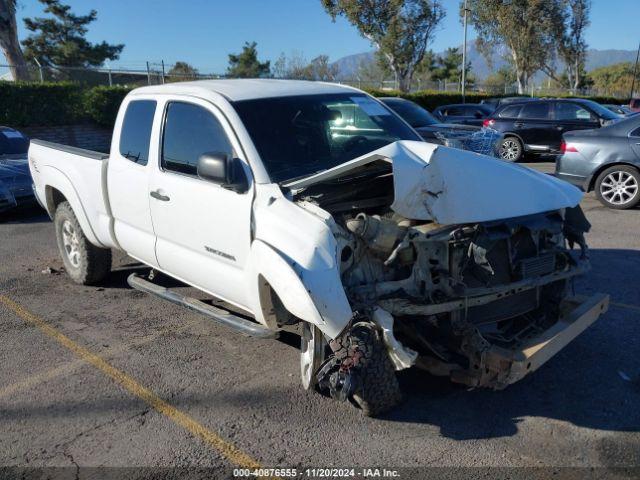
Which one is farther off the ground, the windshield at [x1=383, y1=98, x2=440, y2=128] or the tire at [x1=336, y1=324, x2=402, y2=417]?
the windshield at [x1=383, y1=98, x2=440, y2=128]

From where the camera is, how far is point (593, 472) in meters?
3.10

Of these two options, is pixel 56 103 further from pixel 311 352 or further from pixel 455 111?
pixel 311 352

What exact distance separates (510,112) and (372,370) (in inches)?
537

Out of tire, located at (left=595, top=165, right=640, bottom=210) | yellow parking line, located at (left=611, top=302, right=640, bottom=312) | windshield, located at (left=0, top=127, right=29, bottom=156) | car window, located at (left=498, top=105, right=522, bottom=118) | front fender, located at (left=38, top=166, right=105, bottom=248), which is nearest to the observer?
yellow parking line, located at (left=611, top=302, right=640, bottom=312)

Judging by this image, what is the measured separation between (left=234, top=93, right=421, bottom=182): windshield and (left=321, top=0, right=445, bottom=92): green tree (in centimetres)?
3367

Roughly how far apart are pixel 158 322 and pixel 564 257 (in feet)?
11.3

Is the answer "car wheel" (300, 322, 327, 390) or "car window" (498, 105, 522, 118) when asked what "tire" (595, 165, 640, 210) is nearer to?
"car window" (498, 105, 522, 118)

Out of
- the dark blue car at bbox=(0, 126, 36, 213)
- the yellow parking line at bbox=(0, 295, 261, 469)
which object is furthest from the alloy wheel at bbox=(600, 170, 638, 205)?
the dark blue car at bbox=(0, 126, 36, 213)

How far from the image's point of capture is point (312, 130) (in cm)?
457

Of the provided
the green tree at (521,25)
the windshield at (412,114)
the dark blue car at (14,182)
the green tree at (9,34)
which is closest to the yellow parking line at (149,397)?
the dark blue car at (14,182)

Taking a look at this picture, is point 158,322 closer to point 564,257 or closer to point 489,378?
point 489,378

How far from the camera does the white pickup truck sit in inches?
135

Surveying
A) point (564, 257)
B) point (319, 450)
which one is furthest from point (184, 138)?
point (564, 257)

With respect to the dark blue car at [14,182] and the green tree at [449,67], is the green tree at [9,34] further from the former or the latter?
the green tree at [449,67]
